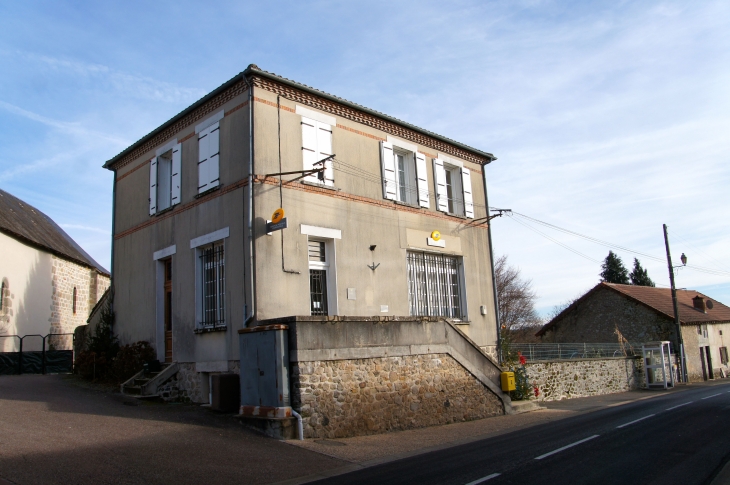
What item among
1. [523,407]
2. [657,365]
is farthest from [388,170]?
[657,365]

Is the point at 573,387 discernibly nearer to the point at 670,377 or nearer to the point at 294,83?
the point at 670,377

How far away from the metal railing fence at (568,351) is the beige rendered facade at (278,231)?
1944mm

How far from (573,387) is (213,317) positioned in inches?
517

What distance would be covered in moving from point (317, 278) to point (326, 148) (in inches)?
127

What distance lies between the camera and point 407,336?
12367 millimetres

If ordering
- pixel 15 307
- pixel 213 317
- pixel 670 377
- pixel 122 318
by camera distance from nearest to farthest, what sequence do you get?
pixel 213 317 → pixel 122 318 → pixel 15 307 → pixel 670 377

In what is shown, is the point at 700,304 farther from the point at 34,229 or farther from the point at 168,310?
the point at 34,229

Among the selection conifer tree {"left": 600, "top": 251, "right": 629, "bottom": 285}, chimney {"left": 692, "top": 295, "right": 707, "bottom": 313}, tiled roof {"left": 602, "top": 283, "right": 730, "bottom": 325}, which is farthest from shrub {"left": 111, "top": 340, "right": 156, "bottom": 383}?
conifer tree {"left": 600, "top": 251, "right": 629, "bottom": 285}

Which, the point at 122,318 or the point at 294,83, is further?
the point at 122,318

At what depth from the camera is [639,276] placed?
5266 cm

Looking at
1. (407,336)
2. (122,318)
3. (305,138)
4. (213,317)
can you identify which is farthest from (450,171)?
(122,318)

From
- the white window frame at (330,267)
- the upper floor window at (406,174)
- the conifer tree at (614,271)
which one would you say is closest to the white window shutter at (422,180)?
the upper floor window at (406,174)

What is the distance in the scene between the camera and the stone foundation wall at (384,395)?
10359 millimetres

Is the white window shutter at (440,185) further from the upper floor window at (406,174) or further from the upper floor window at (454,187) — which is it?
the upper floor window at (406,174)
